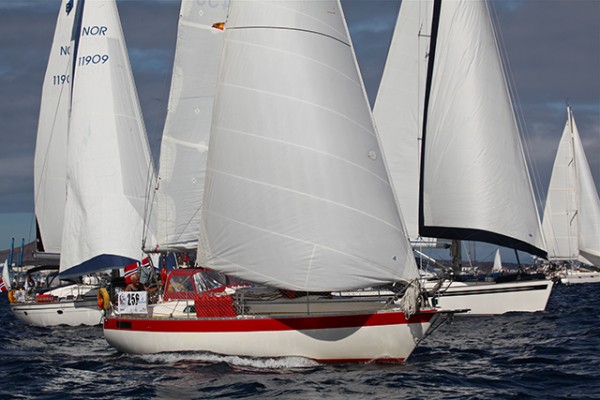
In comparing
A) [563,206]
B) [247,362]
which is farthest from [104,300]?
[563,206]

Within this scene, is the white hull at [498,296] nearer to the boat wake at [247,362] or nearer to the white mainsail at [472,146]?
the white mainsail at [472,146]

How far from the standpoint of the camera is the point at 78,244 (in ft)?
104

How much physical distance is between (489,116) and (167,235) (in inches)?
430

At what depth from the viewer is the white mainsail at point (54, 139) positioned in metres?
40.2

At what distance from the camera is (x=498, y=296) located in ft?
102

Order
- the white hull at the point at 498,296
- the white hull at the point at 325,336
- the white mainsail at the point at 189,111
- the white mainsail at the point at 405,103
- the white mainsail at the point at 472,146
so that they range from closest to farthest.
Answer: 1. the white hull at the point at 325,336
2. the white mainsail at the point at 189,111
3. the white mainsail at the point at 472,146
4. the white hull at the point at 498,296
5. the white mainsail at the point at 405,103

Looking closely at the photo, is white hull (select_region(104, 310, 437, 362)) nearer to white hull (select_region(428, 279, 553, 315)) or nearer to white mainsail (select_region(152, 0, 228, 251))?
white mainsail (select_region(152, 0, 228, 251))

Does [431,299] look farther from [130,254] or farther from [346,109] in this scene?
[130,254]

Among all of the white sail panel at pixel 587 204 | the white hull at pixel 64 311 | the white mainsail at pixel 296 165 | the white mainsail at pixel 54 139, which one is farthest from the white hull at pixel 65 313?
the white sail panel at pixel 587 204

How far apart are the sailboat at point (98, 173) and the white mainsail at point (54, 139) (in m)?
5.06

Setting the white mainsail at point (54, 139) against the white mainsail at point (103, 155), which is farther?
the white mainsail at point (54, 139)

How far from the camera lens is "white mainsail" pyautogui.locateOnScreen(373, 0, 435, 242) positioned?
3441 cm

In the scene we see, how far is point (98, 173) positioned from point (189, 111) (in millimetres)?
6943

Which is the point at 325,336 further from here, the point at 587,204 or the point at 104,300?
the point at 587,204
